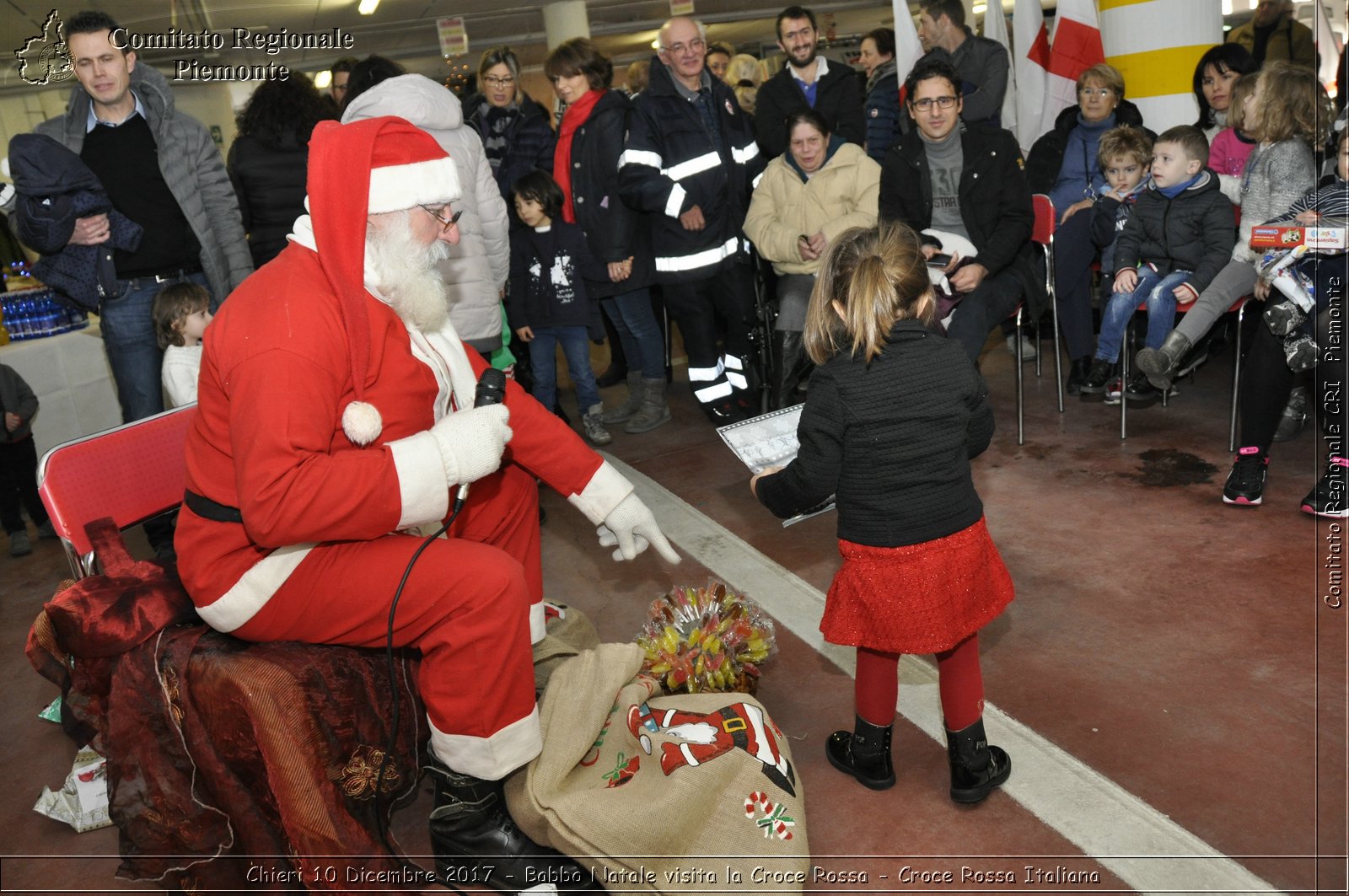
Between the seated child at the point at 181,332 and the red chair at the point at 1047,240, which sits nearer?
the seated child at the point at 181,332

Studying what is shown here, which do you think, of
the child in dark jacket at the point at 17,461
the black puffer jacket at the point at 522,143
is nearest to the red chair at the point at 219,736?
the child in dark jacket at the point at 17,461

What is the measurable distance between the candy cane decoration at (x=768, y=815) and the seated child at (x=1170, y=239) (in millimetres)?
3016

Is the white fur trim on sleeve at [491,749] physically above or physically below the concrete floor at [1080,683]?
above

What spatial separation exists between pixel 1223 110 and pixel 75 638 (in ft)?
17.9

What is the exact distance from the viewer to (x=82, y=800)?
269 centimetres

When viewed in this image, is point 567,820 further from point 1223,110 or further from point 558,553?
point 1223,110

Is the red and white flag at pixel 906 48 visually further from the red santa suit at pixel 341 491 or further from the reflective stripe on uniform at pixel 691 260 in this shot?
the red santa suit at pixel 341 491

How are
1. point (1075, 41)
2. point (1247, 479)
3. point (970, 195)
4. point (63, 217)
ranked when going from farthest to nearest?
point (1075, 41), point (970, 195), point (63, 217), point (1247, 479)

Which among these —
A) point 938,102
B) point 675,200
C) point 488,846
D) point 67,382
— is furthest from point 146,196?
point 938,102

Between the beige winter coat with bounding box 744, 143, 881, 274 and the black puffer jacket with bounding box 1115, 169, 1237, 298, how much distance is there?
1.15 metres

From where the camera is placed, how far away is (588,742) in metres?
2.40

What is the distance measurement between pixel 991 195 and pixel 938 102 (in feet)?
1.51

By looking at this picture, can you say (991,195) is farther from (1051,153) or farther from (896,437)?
(896,437)

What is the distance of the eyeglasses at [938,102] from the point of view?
15.0 feet
